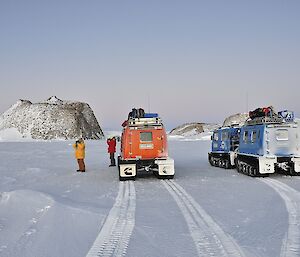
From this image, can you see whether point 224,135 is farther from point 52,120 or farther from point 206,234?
point 52,120

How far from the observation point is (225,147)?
879 inches

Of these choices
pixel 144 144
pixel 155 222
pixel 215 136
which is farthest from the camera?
pixel 215 136

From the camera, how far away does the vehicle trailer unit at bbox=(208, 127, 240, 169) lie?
2114 centimetres

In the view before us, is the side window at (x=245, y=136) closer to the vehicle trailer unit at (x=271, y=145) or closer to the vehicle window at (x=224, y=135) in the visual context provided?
the vehicle trailer unit at (x=271, y=145)

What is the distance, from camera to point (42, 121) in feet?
286

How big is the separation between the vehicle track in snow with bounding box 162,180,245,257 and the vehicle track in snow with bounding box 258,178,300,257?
0.80 metres

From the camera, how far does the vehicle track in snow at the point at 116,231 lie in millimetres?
6048

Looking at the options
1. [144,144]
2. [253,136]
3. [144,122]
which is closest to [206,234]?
[144,144]

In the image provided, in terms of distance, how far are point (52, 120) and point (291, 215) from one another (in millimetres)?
84015

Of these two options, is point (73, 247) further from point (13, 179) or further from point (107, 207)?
point (13, 179)

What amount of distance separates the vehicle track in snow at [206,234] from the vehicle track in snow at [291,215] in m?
0.80

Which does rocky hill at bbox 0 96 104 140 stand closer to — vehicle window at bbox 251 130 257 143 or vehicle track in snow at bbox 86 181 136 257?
vehicle window at bbox 251 130 257 143

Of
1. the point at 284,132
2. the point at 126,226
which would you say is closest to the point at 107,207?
the point at 126,226

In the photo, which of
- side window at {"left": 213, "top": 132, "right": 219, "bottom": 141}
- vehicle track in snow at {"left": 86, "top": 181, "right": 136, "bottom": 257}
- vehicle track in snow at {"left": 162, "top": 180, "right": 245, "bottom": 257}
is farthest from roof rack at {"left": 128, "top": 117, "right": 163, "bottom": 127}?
side window at {"left": 213, "top": 132, "right": 219, "bottom": 141}
